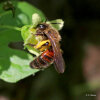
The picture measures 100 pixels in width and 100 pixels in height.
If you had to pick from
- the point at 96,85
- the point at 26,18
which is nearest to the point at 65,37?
the point at 96,85

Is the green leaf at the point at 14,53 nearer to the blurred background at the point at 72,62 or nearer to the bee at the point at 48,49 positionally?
the bee at the point at 48,49

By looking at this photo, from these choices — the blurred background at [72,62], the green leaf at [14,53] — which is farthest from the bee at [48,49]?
the blurred background at [72,62]

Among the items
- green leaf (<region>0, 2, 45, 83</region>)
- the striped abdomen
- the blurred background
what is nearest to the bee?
the striped abdomen

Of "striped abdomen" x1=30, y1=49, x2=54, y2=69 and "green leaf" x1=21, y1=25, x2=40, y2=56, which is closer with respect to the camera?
"striped abdomen" x1=30, y1=49, x2=54, y2=69

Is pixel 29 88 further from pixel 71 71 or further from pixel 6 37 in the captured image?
pixel 6 37

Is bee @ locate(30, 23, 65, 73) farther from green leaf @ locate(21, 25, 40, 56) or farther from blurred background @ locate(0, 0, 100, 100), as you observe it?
→ blurred background @ locate(0, 0, 100, 100)
